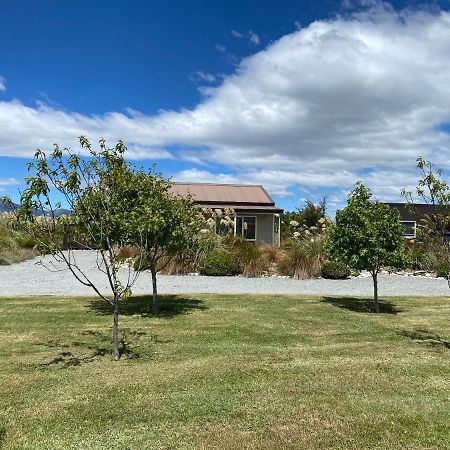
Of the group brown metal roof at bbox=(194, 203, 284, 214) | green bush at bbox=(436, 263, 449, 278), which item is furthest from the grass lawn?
brown metal roof at bbox=(194, 203, 284, 214)

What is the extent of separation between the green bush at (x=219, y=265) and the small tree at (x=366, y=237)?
6.60 m

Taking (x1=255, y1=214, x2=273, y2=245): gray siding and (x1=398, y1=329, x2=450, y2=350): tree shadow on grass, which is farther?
(x1=255, y1=214, x2=273, y2=245): gray siding

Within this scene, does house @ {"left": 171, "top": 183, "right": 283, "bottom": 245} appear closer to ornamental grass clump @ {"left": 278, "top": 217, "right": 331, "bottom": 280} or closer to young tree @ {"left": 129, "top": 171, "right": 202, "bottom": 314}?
ornamental grass clump @ {"left": 278, "top": 217, "right": 331, "bottom": 280}

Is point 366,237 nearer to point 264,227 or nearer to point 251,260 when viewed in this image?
point 251,260

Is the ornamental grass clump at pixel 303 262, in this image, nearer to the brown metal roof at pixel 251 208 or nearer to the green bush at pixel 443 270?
the green bush at pixel 443 270

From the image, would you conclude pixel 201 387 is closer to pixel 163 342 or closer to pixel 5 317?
pixel 163 342

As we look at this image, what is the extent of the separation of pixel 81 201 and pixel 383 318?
6.50 m

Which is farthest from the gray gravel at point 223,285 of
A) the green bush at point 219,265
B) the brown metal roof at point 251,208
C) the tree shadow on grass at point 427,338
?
the brown metal roof at point 251,208

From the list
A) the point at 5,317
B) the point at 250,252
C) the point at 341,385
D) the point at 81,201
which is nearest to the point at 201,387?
the point at 341,385

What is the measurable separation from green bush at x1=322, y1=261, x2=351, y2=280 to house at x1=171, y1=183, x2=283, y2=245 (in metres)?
8.89

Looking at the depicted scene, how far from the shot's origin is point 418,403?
4945 millimetres

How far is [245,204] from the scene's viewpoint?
30.3m

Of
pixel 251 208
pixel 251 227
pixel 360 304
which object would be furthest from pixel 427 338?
pixel 251 227

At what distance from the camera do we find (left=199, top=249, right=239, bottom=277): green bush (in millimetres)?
16859
